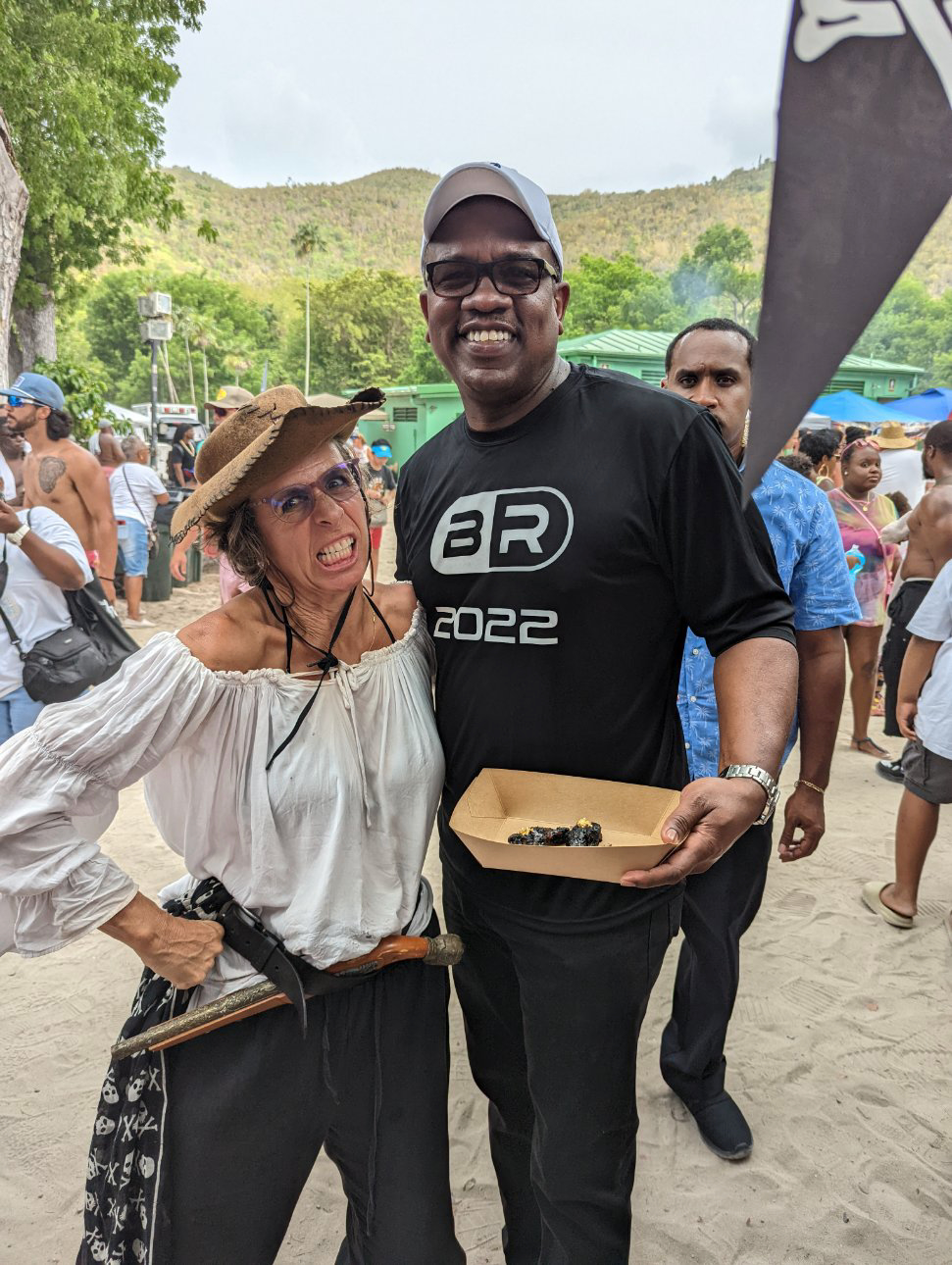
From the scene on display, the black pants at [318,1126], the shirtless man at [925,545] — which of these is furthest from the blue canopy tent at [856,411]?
the black pants at [318,1126]

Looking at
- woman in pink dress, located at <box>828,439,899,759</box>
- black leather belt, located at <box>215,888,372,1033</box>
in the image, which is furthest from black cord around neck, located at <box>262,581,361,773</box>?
woman in pink dress, located at <box>828,439,899,759</box>

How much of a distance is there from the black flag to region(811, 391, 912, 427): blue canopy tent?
17406 mm

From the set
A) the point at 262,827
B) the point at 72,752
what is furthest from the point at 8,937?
the point at 262,827

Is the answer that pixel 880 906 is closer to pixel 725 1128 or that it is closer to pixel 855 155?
pixel 725 1128

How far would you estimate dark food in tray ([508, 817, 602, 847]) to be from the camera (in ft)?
4.40

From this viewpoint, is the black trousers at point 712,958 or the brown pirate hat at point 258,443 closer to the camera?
the brown pirate hat at point 258,443

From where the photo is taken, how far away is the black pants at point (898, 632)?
16.3 feet

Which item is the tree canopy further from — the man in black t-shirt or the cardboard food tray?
the cardboard food tray

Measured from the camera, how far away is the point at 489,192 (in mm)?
1546

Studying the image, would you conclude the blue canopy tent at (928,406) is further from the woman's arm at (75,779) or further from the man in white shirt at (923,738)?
the woman's arm at (75,779)

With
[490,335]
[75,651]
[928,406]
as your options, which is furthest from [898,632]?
[928,406]

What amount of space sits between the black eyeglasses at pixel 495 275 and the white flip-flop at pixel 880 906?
11.4ft

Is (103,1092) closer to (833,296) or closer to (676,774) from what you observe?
(676,774)

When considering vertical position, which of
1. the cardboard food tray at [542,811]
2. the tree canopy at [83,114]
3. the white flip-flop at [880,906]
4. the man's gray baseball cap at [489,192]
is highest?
the tree canopy at [83,114]
